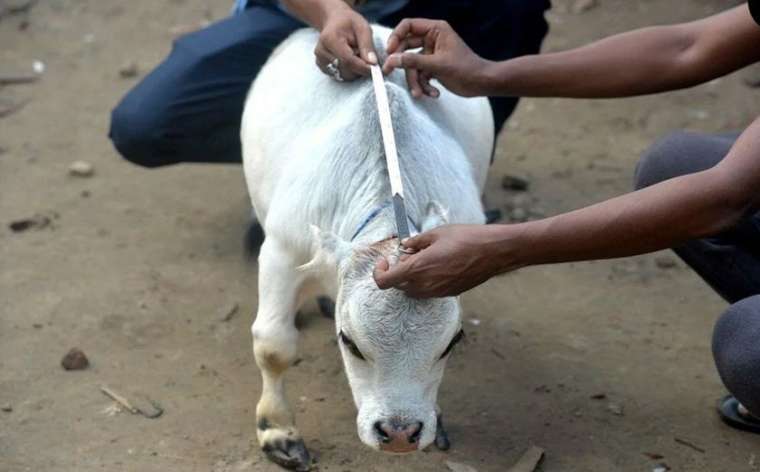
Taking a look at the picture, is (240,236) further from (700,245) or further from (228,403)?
(700,245)

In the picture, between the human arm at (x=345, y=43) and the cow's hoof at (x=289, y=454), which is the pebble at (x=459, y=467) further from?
the human arm at (x=345, y=43)

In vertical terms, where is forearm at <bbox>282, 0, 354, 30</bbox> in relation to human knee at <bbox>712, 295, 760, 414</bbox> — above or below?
above

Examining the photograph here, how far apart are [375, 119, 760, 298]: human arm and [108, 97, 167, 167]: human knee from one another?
2161mm

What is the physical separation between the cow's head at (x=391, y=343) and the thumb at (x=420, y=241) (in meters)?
0.06

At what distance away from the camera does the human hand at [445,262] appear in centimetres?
316

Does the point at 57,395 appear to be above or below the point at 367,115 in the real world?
below

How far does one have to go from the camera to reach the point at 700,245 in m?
4.16

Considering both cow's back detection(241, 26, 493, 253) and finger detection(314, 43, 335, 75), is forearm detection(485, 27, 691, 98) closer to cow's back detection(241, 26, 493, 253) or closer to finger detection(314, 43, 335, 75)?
cow's back detection(241, 26, 493, 253)

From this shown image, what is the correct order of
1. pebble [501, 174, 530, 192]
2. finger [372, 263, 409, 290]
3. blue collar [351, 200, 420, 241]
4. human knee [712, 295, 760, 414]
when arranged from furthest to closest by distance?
1. pebble [501, 174, 530, 192]
2. human knee [712, 295, 760, 414]
3. blue collar [351, 200, 420, 241]
4. finger [372, 263, 409, 290]

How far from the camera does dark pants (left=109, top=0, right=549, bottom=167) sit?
5.04m

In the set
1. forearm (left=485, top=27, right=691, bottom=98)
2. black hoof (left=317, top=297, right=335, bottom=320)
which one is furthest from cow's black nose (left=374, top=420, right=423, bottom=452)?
black hoof (left=317, top=297, right=335, bottom=320)

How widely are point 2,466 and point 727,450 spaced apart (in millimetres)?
2349

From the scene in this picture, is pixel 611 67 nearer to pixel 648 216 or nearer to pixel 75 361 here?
pixel 648 216

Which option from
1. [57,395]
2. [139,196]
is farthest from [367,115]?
[139,196]
